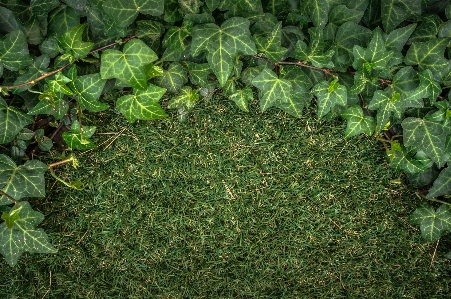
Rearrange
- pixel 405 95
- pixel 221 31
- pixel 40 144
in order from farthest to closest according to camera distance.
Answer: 1. pixel 40 144
2. pixel 405 95
3. pixel 221 31

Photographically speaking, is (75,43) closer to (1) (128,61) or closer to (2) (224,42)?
(1) (128,61)

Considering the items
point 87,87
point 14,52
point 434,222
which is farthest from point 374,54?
point 14,52

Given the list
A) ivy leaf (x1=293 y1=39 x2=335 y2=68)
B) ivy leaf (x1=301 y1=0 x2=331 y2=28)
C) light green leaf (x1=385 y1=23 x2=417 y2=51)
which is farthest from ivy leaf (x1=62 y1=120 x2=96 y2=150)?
light green leaf (x1=385 y1=23 x2=417 y2=51)

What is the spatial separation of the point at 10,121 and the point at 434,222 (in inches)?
77.6

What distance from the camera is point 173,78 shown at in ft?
6.37

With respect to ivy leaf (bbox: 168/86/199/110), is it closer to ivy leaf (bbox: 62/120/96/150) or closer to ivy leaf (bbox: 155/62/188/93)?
ivy leaf (bbox: 155/62/188/93)

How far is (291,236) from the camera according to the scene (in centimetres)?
223

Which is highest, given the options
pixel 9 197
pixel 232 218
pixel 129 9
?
pixel 129 9

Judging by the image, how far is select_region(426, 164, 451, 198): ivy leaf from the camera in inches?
81.8

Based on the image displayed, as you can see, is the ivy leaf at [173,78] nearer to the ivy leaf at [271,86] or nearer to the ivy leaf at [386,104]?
the ivy leaf at [271,86]

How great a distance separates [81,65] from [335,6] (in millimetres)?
1108

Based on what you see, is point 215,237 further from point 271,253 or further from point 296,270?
point 296,270

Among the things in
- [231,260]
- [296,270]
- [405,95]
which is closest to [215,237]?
[231,260]

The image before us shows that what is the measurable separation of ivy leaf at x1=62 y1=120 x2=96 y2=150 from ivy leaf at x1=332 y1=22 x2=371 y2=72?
112cm
